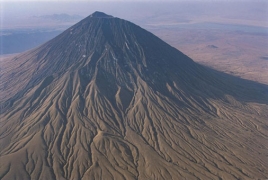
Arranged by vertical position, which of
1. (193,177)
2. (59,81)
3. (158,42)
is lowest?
(193,177)

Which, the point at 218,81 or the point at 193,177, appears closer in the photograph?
the point at 193,177

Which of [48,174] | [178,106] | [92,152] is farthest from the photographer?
[178,106]

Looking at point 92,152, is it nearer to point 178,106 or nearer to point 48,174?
point 48,174

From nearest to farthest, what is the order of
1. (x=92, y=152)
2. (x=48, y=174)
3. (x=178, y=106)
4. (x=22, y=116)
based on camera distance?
(x=48, y=174), (x=92, y=152), (x=22, y=116), (x=178, y=106)

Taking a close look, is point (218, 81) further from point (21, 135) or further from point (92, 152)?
point (21, 135)

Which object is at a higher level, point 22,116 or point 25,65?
point 25,65

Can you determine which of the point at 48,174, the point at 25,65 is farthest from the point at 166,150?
the point at 25,65

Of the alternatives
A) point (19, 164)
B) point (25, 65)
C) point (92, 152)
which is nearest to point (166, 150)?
point (92, 152)
